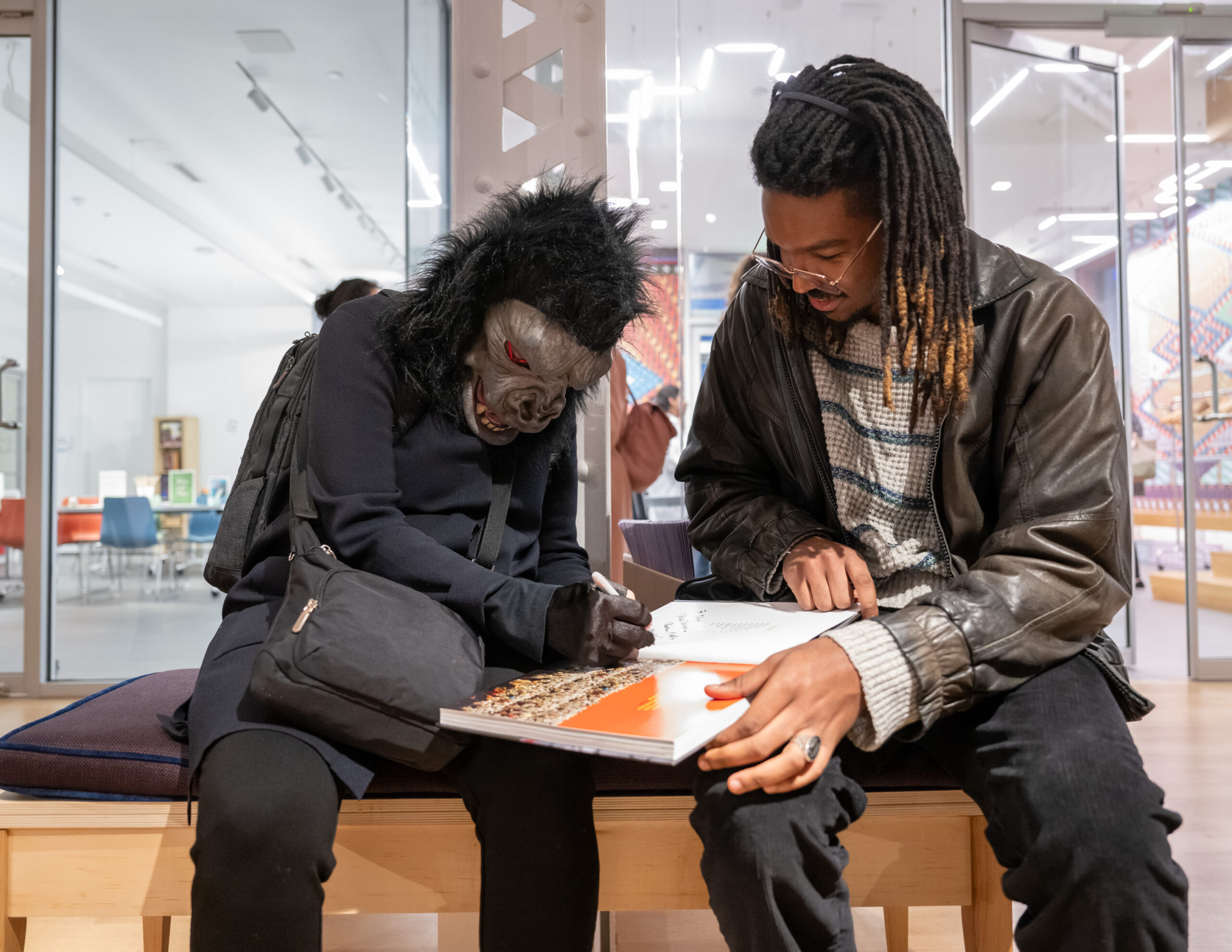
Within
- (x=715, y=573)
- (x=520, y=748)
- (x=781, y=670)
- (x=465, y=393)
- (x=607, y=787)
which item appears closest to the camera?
(x=781, y=670)

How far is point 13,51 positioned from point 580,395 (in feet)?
14.2

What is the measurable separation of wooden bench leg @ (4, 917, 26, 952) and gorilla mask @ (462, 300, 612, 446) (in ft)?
3.15

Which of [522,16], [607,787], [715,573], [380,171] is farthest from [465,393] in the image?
[522,16]

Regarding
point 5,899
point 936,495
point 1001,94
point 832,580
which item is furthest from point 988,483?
point 1001,94

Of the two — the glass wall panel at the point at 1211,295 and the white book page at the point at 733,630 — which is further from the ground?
the glass wall panel at the point at 1211,295

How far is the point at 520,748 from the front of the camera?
3.79ft

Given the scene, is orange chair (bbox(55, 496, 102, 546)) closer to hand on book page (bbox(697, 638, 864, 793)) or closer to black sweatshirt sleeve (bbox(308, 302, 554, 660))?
black sweatshirt sleeve (bbox(308, 302, 554, 660))

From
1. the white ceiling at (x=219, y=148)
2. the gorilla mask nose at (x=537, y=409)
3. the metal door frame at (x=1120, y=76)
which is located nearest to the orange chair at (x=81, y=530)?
the white ceiling at (x=219, y=148)

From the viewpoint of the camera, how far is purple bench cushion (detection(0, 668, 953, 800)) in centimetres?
123

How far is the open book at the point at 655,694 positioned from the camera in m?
0.82

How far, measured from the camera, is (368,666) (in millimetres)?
1039

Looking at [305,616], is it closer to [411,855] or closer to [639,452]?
[411,855]

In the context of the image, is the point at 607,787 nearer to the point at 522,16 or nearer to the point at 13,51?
the point at 522,16

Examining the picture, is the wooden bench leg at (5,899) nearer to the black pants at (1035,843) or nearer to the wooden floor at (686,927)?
the wooden floor at (686,927)
